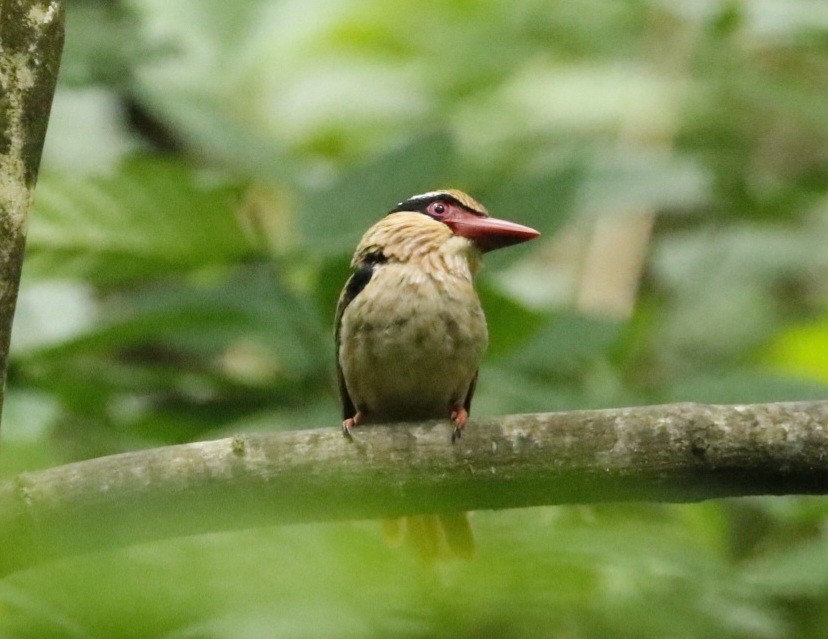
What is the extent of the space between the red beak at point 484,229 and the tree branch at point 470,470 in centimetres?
143

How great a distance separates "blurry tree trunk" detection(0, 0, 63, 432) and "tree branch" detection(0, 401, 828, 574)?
1.10 ft

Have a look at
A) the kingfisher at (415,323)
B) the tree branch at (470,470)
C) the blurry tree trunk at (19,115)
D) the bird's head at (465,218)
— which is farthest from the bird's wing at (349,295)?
the blurry tree trunk at (19,115)

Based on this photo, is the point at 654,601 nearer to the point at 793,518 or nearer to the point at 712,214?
the point at 793,518

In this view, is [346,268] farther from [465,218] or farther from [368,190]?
[465,218]

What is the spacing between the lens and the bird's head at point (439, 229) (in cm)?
368

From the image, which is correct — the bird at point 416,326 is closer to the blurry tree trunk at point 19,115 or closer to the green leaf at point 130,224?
the green leaf at point 130,224

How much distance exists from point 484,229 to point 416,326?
496mm

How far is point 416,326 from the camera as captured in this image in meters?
3.40

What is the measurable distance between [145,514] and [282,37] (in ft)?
14.1

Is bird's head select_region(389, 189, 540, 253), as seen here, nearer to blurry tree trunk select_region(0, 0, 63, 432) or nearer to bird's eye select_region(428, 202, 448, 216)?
bird's eye select_region(428, 202, 448, 216)

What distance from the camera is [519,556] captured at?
1254 millimetres

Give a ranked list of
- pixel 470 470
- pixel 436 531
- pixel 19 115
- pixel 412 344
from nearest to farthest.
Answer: pixel 19 115 → pixel 470 470 → pixel 412 344 → pixel 436 531

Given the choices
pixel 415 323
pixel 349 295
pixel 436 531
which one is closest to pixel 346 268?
pixel 349 295

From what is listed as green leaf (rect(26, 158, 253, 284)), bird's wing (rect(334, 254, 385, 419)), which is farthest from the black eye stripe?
green leaf (rect(26, 158, 253, 284))
